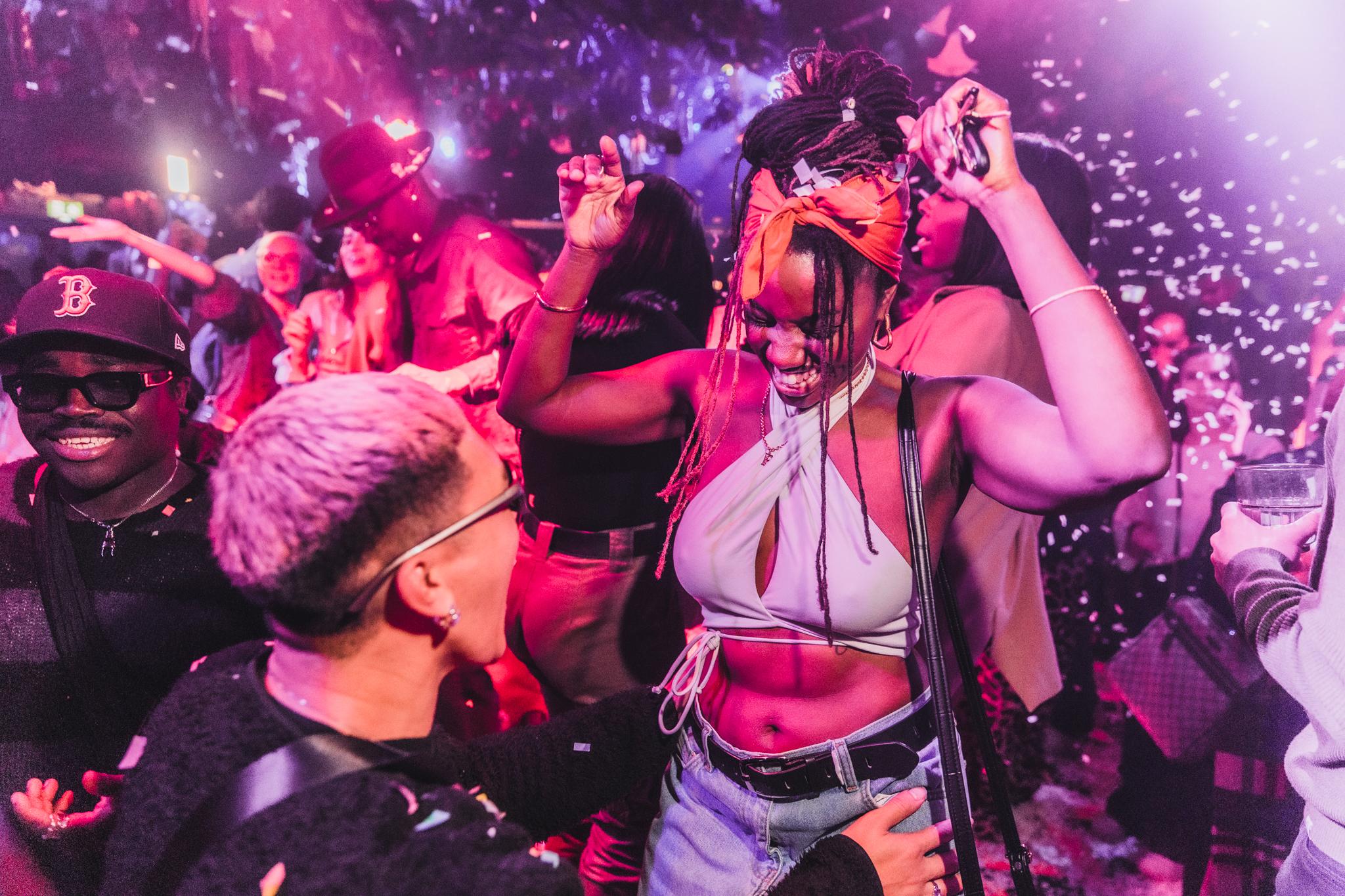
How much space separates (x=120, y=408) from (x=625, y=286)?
1535 millimetres

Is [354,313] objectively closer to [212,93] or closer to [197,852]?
[212,93]

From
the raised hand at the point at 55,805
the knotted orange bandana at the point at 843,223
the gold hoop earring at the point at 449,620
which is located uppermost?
the knotted orange bandana at the point at 843,223

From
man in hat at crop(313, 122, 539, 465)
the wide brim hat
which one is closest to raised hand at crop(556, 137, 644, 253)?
man in hat at crop(313, 122, 539, 465)

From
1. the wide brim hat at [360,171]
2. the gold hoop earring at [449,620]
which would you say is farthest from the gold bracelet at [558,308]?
the wide brim hat at [360,171]

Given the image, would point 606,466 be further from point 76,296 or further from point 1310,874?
point 1310,874

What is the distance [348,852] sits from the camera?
3.25 feet

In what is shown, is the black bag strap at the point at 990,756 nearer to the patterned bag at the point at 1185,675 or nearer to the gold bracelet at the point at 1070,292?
the gold bracelet at the point at 1070,292

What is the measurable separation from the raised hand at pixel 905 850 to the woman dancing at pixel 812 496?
0.05m

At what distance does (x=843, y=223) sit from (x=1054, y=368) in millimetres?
498

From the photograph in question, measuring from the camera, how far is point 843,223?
1624 mm

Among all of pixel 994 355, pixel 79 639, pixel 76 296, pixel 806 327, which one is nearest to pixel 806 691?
pixel 806 327

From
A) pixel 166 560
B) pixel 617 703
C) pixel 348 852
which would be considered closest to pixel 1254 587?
pixel 617 703

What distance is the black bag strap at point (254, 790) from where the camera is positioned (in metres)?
1.06

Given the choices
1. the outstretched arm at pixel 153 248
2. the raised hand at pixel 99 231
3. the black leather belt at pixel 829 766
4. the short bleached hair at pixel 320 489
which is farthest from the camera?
the outstretched arm at pixel 153 248
